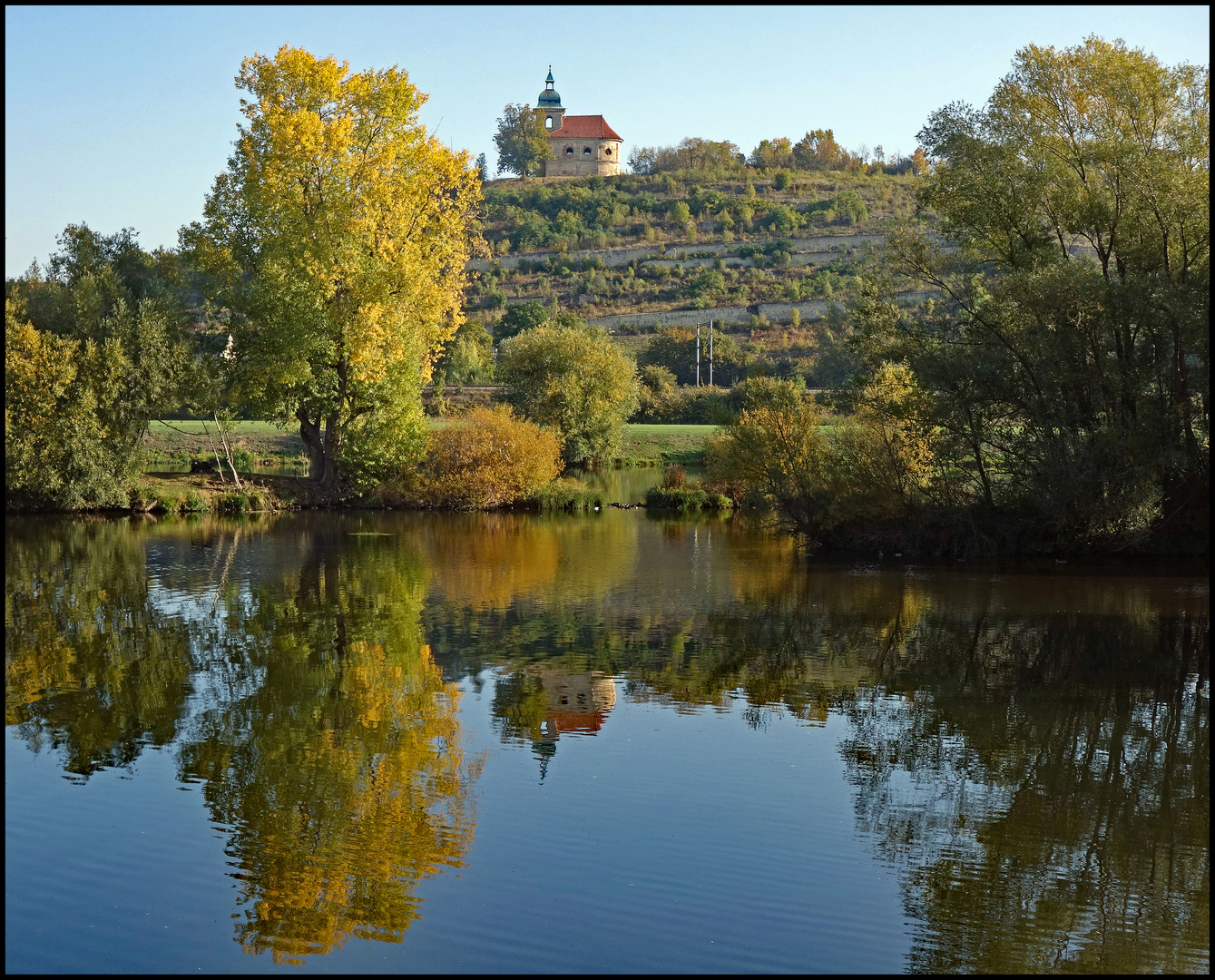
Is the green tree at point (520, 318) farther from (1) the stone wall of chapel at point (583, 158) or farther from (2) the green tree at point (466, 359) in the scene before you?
(1) the stone wall of chapel at point (583, 158)

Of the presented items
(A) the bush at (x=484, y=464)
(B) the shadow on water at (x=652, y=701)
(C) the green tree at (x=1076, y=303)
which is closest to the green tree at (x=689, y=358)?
(A) the bush at (x=484, y=464)

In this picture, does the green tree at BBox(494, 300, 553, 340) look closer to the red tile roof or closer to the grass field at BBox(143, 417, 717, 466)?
the grass field at BBox(143, 417, 717, 466)

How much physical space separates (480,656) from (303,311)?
19.0m

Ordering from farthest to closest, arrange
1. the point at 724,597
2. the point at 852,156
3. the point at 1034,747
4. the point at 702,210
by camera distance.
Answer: the point at 852,156
the point at 702,210
the point at 724,597
the point at 1034,747

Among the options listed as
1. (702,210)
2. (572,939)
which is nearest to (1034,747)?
(572,939)

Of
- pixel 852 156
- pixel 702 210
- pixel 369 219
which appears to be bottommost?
pixel 369 219

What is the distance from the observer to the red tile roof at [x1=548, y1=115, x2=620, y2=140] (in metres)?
154

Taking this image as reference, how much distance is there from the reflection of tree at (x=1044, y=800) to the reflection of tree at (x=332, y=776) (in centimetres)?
303

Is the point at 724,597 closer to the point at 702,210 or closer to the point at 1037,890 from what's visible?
the point at 1037,890

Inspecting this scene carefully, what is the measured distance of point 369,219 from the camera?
3012cm

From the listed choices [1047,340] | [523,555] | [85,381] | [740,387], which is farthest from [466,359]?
[1047,340]

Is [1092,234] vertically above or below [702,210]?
below

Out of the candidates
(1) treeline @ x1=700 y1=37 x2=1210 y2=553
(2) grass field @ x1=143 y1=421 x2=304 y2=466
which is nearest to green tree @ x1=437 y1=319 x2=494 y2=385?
(2) grass field @ x1=143 y1=421 x2=304 y2=466

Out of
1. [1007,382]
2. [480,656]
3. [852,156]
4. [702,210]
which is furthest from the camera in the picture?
[852,156]
